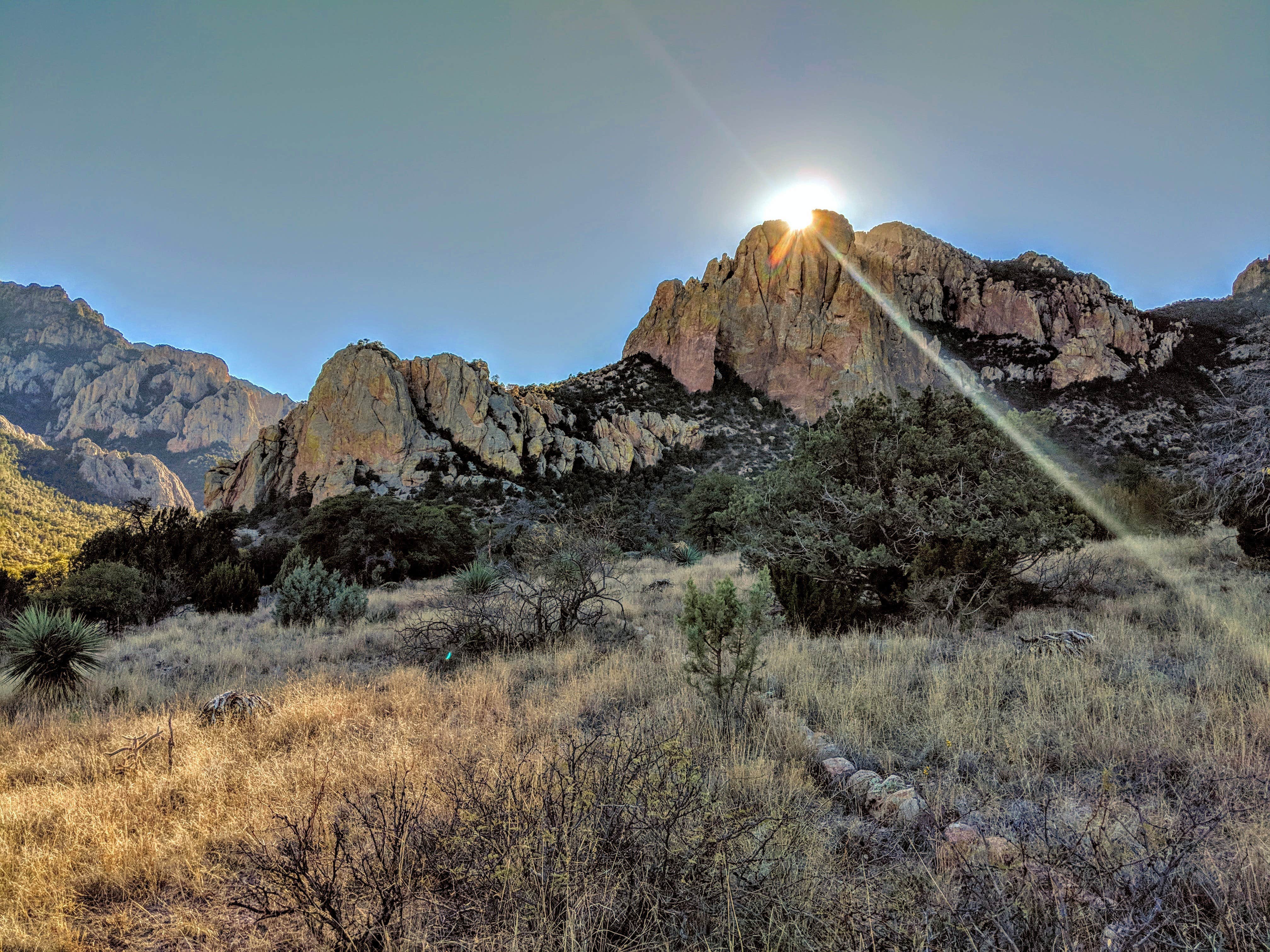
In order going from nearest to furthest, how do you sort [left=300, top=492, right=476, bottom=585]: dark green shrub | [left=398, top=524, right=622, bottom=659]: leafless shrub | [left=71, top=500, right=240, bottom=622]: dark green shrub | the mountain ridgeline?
[left=398, top=524, right=622, bottom=659]: leafless shrub
[left=71, top=500, right=240, bottom=622]: dark green shrub
[left=300, top=492, right=476, bottom=585]: dark green shrub
the mountain ridgeline

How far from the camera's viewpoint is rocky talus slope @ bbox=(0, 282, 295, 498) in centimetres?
11994

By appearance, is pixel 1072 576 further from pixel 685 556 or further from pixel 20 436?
pixel 20 436

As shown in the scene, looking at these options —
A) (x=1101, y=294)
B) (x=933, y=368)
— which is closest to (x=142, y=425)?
(x=933, y=368)

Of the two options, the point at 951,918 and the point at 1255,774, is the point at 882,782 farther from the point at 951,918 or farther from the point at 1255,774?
the point at 1255,774

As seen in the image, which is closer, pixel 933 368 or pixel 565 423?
pixel 565 423

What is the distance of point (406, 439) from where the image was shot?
44.7m

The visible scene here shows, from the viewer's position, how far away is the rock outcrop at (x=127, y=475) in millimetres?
88875

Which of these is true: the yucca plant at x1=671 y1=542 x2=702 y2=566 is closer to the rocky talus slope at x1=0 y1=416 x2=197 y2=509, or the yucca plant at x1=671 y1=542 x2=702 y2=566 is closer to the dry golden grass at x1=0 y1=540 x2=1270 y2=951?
the dry golden grass at x1=0 y1=540 x2=1270 y2=951

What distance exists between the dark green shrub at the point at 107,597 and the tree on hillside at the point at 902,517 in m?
12.8

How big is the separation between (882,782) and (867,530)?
4.95 m

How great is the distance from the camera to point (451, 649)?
673cm

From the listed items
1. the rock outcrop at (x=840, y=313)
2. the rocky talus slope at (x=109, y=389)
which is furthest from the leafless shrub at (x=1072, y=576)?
the rocky talus slope at (x=109, y=389)

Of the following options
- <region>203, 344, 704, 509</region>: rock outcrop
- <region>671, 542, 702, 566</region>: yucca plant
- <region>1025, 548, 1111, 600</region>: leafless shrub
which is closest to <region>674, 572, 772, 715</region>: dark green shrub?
<region>1025, 548, 1111, 600</region>: leafless shrub

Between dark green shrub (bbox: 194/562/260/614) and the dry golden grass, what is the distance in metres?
6.14
